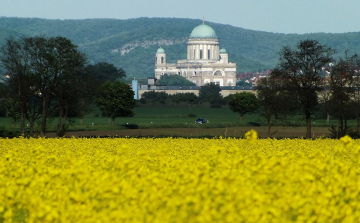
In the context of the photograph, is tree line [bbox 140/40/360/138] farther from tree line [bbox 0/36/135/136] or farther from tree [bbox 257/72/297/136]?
tree line [bbox 0/36/135/136]

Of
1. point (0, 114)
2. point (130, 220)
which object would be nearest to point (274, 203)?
point (130, 220)

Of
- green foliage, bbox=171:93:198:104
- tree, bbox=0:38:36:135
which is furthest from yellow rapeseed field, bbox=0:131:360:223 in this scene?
green foliage, bbox=171:93:198:104

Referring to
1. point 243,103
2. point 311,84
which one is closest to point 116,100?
point 243,103

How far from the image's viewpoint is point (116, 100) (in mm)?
92188

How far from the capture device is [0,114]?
95.6 m

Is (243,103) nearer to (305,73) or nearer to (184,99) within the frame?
(305,73)

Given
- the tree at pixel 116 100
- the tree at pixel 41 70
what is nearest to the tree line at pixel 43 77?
the tree at pixel 41 70

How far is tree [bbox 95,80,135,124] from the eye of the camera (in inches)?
3538

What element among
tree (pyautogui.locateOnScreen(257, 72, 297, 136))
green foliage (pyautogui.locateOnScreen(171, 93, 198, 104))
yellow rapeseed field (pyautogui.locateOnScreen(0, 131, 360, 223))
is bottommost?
yellow rapeseed field (pyautogui.locateOnScreen(0, 131, 360, 223))

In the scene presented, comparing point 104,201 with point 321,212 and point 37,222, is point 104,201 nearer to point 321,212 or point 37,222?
point 37,222

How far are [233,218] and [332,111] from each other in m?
50.7

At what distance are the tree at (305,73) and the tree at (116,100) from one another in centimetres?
3383

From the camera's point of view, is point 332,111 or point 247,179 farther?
point 332,111

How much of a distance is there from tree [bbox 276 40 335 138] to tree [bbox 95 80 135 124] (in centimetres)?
3383
